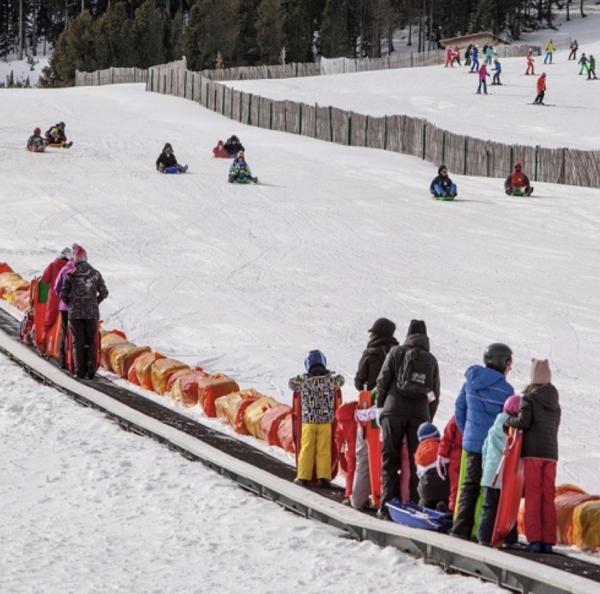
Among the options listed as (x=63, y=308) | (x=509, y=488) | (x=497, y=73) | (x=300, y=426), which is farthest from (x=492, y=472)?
(x=497, y=73)

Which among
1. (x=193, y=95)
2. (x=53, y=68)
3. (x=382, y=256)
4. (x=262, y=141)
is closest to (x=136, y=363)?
(x=382, y=256)

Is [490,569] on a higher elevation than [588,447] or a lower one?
higher

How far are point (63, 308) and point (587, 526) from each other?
7311 mm

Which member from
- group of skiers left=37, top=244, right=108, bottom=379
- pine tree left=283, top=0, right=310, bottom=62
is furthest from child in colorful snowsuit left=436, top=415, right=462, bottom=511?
pine tree left=283, top=0, right=310, bottom=62

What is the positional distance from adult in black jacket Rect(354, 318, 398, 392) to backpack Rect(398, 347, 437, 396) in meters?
1.00

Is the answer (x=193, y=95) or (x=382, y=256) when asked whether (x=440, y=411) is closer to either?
(x=382, y=256)

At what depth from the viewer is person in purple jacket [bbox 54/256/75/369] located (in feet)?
46.3

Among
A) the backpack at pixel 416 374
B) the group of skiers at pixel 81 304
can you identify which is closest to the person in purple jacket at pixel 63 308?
the group of skiers at pixel 81 304

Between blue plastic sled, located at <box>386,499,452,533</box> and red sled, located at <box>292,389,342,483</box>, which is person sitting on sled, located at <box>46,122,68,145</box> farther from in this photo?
blue plastic sled, located at <box>386,499,452,533</box>

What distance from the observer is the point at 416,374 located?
30.2ft

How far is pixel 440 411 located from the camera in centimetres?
1423

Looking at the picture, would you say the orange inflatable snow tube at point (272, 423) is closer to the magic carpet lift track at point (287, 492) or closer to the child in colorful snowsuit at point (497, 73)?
the magic carpet lift track at point (287, 492)

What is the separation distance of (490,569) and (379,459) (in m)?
1.85

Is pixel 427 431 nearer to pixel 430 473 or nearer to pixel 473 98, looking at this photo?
pixel 430 473
